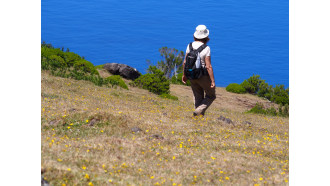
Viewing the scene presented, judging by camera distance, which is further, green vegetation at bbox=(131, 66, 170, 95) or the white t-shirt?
green vegetation at bbox=(131, 66, 170, 95)

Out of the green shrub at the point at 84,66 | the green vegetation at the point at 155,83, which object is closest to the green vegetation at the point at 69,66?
the green shrub at the point at 84,66

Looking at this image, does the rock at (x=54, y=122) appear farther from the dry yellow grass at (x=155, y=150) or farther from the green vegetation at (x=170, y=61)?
the green vegetation at (x=170, y=61)

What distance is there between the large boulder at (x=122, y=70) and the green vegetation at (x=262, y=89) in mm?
9012

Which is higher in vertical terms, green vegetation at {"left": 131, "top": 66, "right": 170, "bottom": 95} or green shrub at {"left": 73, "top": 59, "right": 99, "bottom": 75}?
green shrub at {"left": 73, "top": 59, "right": 99, "bottom": 75}

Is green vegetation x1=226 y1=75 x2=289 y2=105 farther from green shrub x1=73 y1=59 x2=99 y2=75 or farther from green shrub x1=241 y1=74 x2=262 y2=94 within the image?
green shrub x1=73 y1=59 x2=99 y2=75

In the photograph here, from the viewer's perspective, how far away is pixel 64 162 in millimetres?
7852

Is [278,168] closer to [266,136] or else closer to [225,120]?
[266,136]

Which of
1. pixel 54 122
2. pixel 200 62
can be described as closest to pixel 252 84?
pixel 200 62

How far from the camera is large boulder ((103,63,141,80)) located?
38875 mm

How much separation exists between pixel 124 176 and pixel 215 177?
1708mm

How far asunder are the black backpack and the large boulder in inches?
1051

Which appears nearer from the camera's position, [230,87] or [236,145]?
[236,145]

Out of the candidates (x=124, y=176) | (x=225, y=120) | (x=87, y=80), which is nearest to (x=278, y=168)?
(x=124, y=176)

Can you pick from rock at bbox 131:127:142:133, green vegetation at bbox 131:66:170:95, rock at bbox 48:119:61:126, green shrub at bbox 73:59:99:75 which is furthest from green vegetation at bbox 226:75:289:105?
rock at bbox 48:119:61:126
